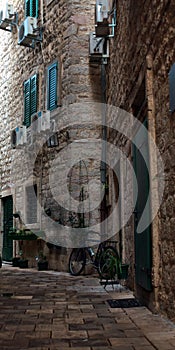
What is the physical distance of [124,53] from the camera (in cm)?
600

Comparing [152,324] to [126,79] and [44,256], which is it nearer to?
[126,79]

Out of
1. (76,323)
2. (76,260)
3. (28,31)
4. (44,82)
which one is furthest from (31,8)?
(76,323)

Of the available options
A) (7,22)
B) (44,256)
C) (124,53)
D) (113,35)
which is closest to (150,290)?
(124,53)

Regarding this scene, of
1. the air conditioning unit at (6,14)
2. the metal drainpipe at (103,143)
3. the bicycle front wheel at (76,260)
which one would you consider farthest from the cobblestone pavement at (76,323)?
the air conditioning unit at (6,14)

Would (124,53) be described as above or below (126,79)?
above

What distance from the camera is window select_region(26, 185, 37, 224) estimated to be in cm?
1029

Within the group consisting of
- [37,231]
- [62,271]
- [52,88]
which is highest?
[52,88]

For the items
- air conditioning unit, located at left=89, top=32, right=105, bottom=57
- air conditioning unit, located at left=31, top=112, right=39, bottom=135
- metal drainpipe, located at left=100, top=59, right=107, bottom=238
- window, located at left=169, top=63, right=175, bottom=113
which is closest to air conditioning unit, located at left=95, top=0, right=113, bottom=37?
air conditioning unit, located at left=89, top=32, right=105, bottom=57

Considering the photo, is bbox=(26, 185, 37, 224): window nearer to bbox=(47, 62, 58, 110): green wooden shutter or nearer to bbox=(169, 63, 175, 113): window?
bbox=(47, 62, 58, 110): green wooden shutter

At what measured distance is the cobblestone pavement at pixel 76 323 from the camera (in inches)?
111

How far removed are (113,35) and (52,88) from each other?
2.68 meters

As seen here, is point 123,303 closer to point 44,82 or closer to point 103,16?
point 103,16

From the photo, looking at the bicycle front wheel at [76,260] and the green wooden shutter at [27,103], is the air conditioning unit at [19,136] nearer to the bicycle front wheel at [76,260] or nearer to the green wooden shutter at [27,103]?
the green wooden shutter at [27,103]

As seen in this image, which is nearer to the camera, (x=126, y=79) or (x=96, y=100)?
(x=126, y=79)
